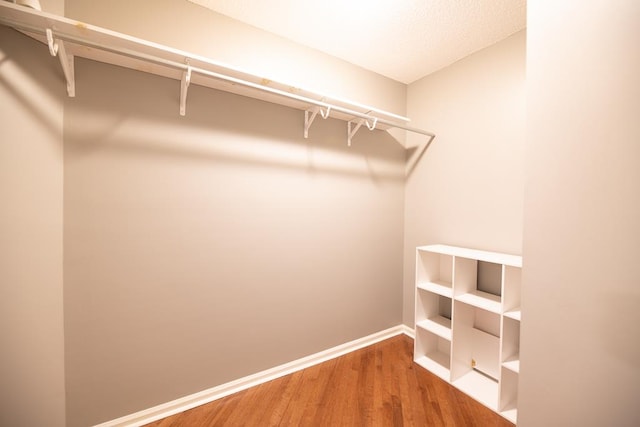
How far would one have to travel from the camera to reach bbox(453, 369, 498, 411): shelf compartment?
5.59 feet

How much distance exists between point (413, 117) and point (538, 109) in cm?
190

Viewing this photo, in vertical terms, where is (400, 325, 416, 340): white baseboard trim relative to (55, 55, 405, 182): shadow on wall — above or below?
below

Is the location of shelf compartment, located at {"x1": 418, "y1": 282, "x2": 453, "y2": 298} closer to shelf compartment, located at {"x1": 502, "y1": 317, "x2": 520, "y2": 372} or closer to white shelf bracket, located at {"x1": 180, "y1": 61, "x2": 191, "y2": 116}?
shelf compartment, located at {"x1": 502, "y1": 317, "x2": 520, "y2": 372}

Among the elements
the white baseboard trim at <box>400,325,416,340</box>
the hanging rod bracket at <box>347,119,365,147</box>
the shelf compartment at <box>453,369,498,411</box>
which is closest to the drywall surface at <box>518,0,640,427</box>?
the shelf compartment at <box>453,369,498,411</box>

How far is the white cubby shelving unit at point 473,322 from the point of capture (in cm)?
165

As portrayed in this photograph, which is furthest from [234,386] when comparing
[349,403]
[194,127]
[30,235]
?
[194,127]

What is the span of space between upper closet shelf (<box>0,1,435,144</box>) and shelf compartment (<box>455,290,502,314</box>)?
1.63 metres

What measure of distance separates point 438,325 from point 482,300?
0.49 m

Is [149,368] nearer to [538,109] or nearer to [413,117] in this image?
[538,109]

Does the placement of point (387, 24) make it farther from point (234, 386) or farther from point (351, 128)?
point (234, 386)

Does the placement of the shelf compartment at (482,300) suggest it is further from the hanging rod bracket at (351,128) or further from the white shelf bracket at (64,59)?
the white shelf bracket at (64,59)

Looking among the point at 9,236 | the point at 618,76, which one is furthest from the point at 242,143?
the point at 618,76

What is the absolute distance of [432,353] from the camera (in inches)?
89.7

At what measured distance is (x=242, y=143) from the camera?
1.80 m
